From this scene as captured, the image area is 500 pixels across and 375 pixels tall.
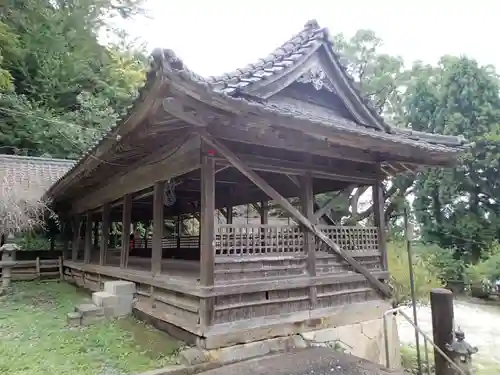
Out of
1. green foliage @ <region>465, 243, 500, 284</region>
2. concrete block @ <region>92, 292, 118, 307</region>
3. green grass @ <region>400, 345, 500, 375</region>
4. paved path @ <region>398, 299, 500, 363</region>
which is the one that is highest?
concrete block @ <region>92, 292, 118, 307</region>

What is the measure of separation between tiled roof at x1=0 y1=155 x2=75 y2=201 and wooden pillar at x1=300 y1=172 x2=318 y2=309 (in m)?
8.37

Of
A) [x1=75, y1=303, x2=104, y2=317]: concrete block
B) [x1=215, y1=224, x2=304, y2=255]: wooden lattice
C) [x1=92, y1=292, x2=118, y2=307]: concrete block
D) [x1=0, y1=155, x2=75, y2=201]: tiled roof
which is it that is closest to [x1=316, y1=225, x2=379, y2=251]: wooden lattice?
[x1=215, y1=224, x2=304, y2=255]: wooden lattice

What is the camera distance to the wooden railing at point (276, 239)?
4504mm

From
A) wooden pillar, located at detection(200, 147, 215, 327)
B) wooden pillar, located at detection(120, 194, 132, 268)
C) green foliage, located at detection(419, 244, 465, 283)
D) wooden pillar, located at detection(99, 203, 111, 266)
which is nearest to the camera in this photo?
wooden pillar, located at detection(200, 147, 215, 327)

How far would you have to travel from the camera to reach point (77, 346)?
4.62 metres

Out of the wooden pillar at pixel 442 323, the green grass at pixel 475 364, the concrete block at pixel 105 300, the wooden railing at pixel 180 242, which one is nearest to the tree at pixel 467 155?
the green grass at pixel 475 364

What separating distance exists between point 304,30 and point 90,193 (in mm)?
6467

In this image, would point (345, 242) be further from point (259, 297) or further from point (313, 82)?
point (313, 82)

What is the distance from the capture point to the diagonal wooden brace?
4238 mm

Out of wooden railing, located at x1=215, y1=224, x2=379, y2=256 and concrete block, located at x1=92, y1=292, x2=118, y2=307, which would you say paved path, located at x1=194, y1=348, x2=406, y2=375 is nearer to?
wooden railing, located at x1=215, y1=224, x2=379, y2=256

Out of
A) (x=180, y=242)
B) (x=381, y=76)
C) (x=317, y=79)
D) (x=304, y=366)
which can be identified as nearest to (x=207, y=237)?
(x=304, y=366)

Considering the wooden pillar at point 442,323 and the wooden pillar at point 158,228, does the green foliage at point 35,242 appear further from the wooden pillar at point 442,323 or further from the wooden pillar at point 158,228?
the wooden pillar at point 442,323

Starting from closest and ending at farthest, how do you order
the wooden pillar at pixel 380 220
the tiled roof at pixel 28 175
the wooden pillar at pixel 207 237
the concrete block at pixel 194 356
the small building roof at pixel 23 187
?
1. the concrete block at pixel 194 356
2. the wooden pillar at pixel 207 237
3. the wooden pillar at pixel 380 220
4. the small building roof at pixel 23 187
5. the tiled roof at pixel 28 175

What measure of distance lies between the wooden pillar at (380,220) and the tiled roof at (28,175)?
907cm
